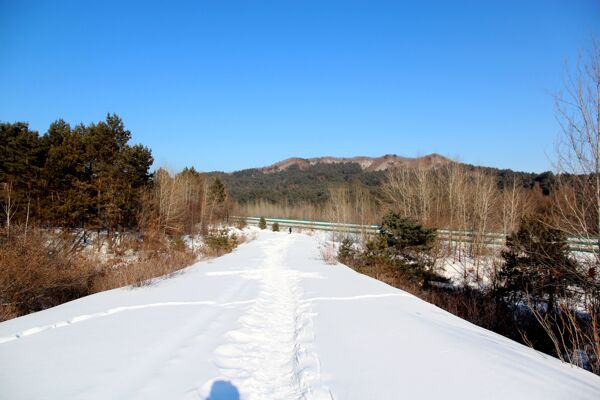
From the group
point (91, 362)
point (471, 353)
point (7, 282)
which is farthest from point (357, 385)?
point (7, 282)

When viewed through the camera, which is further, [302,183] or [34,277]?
[302,183]

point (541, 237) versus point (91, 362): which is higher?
point (541, 237)

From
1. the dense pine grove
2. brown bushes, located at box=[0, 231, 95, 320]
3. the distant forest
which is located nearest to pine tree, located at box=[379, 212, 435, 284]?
brown bushes, located at box=[0, 231, 95, 320]

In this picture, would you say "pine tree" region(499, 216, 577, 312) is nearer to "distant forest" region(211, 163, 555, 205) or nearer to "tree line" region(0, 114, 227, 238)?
"tree line" region(0, 114, 227, 238)

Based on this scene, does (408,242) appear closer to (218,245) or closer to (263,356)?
(218,245)

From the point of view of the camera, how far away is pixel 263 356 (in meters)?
4.73

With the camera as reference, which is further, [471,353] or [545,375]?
[471,353]

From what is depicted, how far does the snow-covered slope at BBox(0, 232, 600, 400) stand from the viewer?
3.44 m

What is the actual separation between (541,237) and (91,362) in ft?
50.5

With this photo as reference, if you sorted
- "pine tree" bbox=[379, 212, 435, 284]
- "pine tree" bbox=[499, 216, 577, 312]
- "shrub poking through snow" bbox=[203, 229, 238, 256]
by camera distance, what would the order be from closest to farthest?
"pine tree" bbox=[499, 216, 577, 312] < "pine tree" bbox=[379, 212, 435, 284] < "shrub poking through snow" bbox=[203, 229, 238, 256]

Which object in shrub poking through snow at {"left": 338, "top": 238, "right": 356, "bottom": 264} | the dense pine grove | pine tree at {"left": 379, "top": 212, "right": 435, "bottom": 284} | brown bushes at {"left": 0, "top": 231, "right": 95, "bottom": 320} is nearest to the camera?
brown bushes at {"left": 0, "top": 231, "right": 95, "bottom": 320}

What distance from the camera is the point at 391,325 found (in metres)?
5.68

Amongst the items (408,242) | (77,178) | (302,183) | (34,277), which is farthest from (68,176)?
(302,183)

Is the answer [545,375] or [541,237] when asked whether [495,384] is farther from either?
[541,237]
